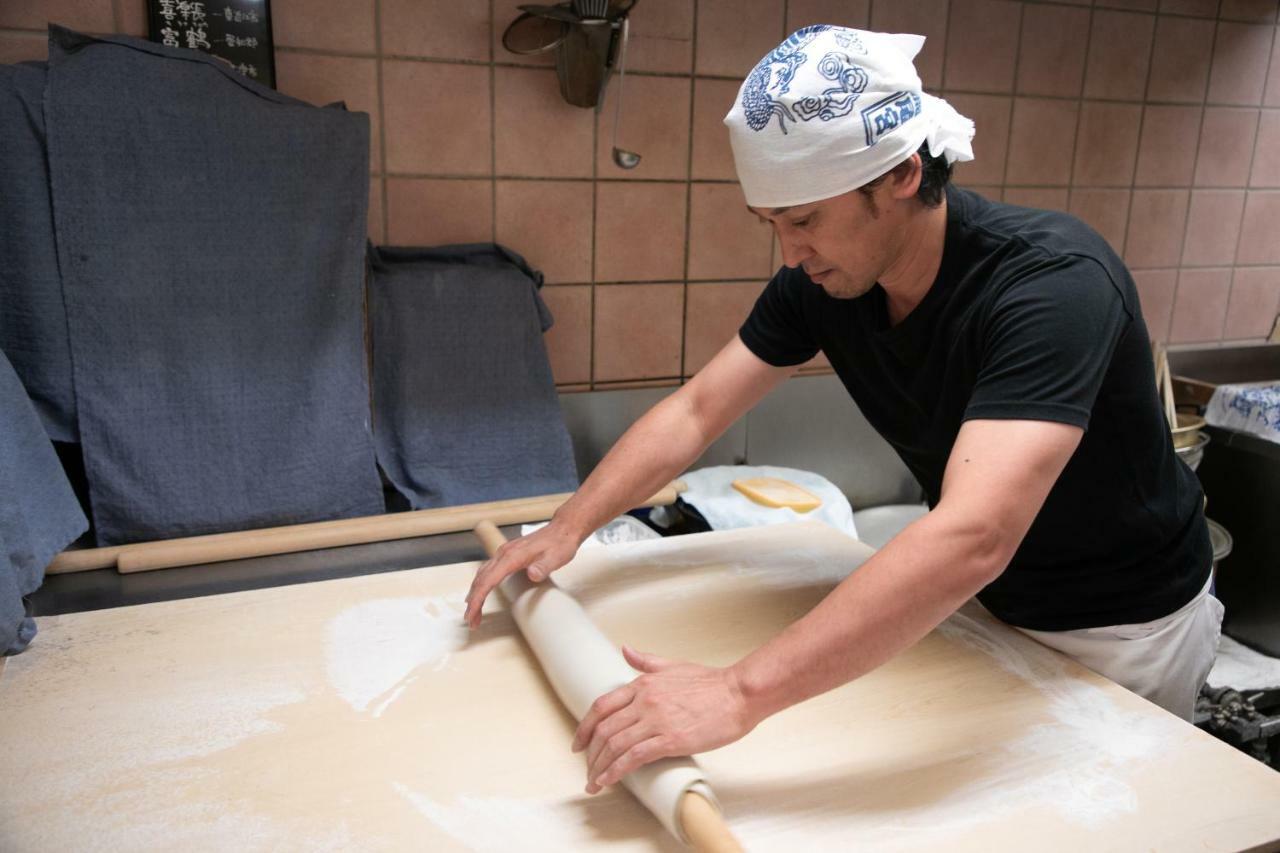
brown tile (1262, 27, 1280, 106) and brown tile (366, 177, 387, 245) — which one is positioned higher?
brown tile (1262, 27, 1280, 106)

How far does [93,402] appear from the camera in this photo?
132 cm

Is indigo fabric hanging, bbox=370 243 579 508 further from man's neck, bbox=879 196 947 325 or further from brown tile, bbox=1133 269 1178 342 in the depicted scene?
brown tile, bbox=1133 269 1178 342

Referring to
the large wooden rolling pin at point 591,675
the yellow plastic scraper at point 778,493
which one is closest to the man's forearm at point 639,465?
→ the large wooden rolling pin at point 591,675

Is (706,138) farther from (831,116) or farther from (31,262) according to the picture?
(31,262)

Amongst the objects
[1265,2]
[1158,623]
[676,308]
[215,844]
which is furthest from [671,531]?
[1265,2]

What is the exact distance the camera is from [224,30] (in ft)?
4.69

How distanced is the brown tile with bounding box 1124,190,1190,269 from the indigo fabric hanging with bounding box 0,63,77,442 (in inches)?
89.1

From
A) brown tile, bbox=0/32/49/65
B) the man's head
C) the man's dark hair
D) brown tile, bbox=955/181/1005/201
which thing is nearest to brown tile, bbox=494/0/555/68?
brown tile, bbox=0/32/49/65

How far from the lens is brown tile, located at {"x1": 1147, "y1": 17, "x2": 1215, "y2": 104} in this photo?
222 centimetres

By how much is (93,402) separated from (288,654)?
581 millimetres

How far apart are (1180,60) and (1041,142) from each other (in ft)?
1.53

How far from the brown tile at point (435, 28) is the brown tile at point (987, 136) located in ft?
3.43

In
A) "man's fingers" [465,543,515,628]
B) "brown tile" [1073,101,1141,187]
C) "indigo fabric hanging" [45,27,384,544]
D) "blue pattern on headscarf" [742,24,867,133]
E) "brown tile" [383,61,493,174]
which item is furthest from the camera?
"brown tile" [1073,101,1141,187]

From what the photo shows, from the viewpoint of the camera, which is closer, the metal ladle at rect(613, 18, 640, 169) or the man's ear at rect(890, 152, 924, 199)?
the man's ear at rect(890, 152, 924, 199)
